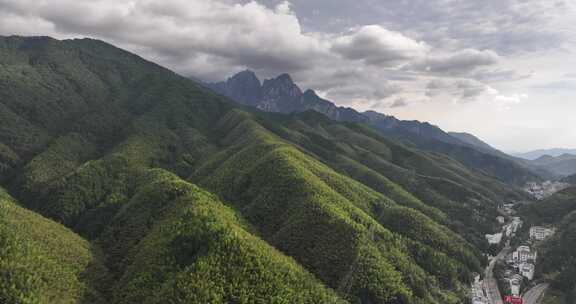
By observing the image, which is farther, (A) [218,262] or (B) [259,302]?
(A) [218,262]

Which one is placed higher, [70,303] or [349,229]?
[349,229]

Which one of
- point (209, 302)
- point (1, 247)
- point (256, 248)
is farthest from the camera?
point (256, 248)

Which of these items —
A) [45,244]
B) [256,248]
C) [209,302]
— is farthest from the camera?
[45,244]

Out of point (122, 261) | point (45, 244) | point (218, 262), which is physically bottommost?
point (122, 261)

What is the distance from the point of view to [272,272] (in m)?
146

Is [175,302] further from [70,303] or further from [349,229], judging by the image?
[349,229]

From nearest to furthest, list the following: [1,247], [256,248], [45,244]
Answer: [1,247] → [256,248] → [45,244]

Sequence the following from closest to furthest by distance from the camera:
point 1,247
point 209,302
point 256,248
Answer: point 209,302 → point 1,247 → point 256,248

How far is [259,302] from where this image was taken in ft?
429

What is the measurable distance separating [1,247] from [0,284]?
18.7 m

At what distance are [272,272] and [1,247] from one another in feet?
350

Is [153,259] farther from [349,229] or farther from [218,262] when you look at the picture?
Answer: [349,229]

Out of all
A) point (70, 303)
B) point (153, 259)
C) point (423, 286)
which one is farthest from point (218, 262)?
point (423, 286)

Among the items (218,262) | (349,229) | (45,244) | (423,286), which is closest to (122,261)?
(45,244)
